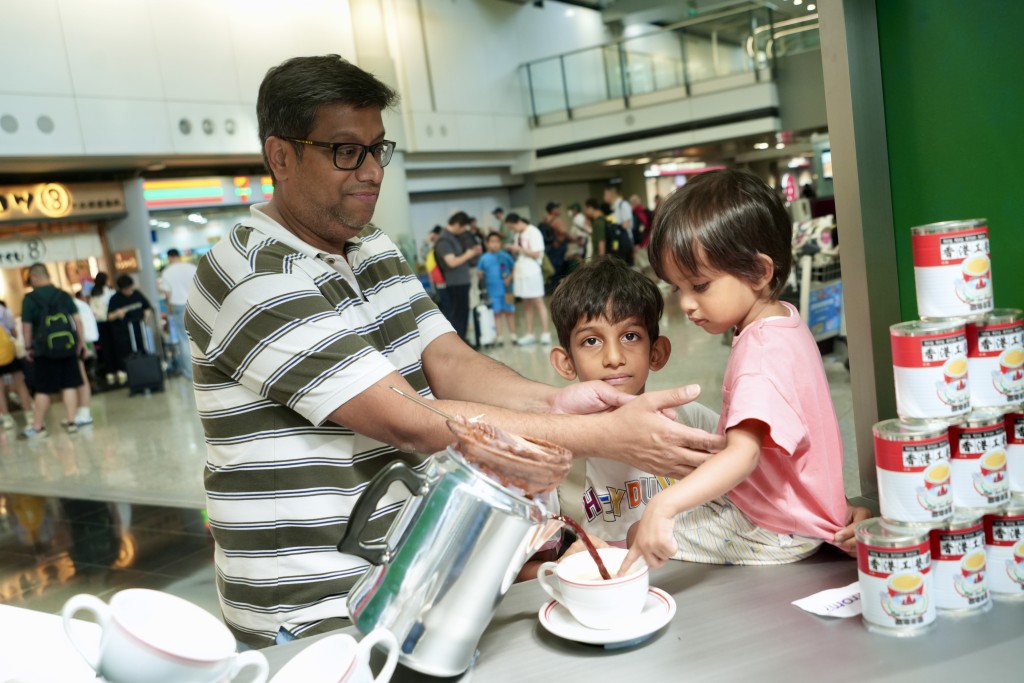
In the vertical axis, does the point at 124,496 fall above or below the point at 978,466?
below

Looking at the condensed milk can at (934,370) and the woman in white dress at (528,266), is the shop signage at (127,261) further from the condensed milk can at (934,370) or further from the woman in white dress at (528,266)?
the condensed milk can at (934,370)

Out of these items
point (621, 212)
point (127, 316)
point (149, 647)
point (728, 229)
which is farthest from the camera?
point (621, 212)

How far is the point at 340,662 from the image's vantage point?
3.18ft

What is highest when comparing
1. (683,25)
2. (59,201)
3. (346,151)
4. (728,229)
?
(683,25)

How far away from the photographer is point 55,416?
420 inches

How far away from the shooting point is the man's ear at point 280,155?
69.4 inches

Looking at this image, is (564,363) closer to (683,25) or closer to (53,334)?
(53,334)

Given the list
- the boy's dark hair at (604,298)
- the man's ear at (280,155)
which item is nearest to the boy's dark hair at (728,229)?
the boy's dark hair at (604,298)

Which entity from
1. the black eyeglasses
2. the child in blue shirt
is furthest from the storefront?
the black eyeglasses

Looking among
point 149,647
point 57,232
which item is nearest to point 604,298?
point 149,647

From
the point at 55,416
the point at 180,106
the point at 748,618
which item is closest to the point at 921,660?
the point at 748,618

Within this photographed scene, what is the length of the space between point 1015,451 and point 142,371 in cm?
1153

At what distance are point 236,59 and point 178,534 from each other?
10.7 meters

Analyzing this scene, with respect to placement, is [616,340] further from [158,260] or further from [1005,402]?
[158,260]
